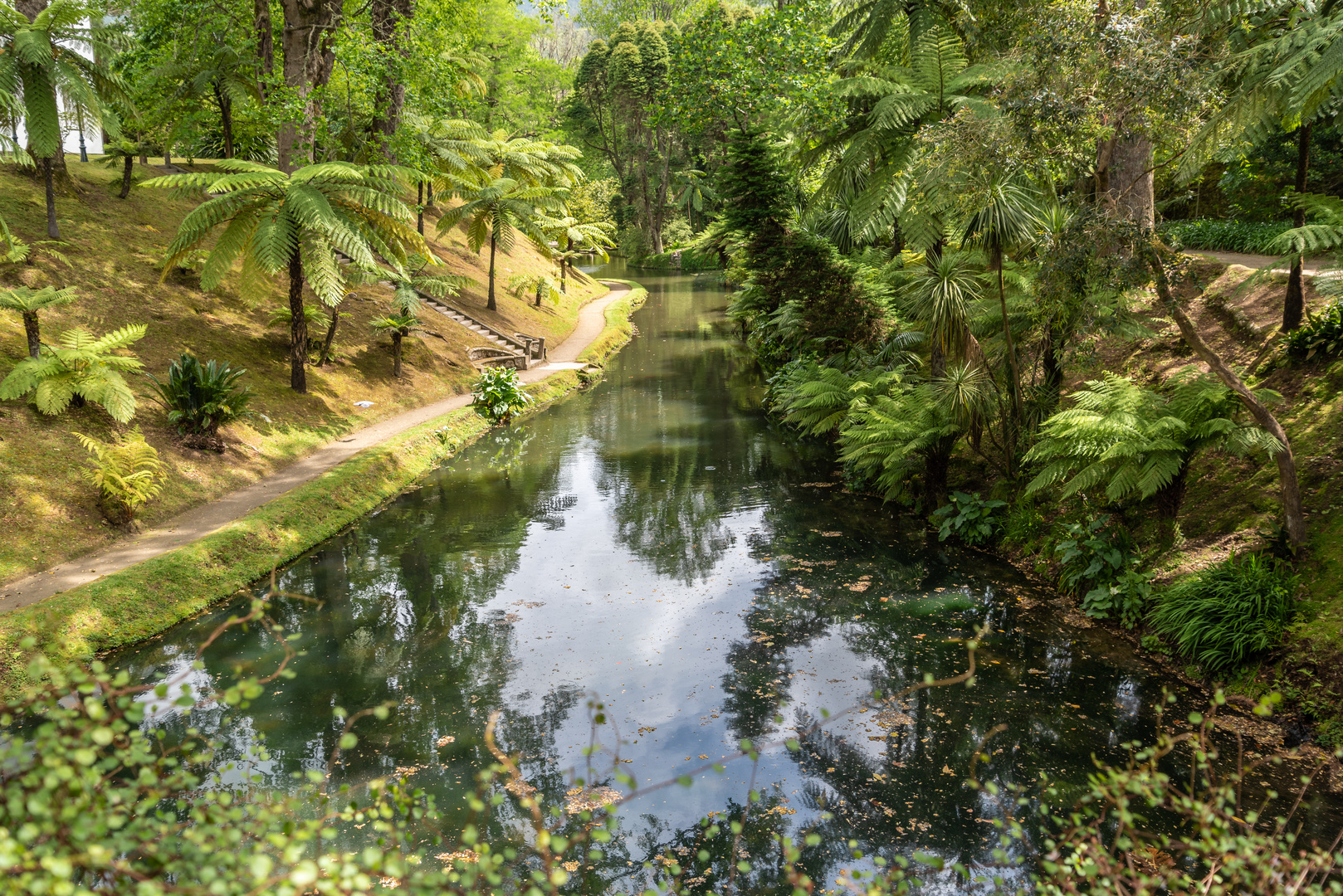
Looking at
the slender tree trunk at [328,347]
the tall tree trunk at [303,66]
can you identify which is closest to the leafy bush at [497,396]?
the slender tree trunk at [328,347]

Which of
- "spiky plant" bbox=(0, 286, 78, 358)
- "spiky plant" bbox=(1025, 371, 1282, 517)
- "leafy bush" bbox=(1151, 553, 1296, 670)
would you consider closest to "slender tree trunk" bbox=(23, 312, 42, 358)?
"spiky plant" bbox=(0, 286, 78, 358)

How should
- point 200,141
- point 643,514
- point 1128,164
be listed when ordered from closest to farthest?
point 1128,164, point 643,514, point 200,141

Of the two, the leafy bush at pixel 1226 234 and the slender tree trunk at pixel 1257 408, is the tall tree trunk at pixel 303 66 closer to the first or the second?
the slender tree trunk at pixel 1257 408

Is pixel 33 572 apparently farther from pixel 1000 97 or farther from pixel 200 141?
pixel 200 141

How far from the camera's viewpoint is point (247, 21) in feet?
59.5

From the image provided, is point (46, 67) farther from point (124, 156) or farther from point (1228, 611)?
point (1228, 611)

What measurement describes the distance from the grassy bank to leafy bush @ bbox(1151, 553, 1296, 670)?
9.27 meters

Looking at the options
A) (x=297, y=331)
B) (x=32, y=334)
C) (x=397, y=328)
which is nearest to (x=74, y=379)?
(x=32, y=334)

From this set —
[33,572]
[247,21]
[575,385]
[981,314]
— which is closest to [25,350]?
[33,572]

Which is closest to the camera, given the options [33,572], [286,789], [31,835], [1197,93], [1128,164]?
[31,835]

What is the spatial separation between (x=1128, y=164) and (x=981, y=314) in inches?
113

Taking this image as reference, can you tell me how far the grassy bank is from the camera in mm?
7688

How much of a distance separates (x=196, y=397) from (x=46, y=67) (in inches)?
232

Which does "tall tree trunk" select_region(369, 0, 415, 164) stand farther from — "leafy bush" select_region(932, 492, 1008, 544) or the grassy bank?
"leafy bush" select_region(932, 492, 1008, 544)
